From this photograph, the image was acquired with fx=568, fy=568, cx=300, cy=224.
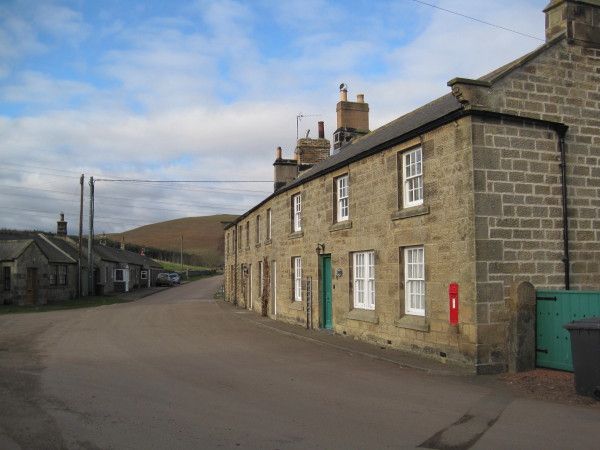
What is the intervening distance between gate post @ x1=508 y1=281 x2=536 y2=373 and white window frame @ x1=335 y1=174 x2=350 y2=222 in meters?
6.75

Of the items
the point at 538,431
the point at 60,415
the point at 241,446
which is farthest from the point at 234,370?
the point at 538,431

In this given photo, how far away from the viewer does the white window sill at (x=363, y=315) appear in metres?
14.6

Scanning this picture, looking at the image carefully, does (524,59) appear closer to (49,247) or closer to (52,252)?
(52,252)

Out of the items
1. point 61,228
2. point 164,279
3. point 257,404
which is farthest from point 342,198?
point 164,279

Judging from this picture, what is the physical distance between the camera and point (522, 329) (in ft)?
35.2

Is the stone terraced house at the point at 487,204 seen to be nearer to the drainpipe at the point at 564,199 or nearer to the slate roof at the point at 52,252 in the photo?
the drainpipe at the point at 564,199

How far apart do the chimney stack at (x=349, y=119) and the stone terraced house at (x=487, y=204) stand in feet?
31.8

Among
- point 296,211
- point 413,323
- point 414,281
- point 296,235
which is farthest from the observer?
point 296,211

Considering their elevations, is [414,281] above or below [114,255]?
below

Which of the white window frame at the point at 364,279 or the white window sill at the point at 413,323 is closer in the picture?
the white window sill at the point at 413,323

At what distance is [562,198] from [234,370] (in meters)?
7.73

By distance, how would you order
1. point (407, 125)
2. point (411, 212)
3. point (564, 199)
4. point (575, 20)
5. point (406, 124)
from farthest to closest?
point (406, 124)
point (407, 125)
point (411, 212)
point (575, 20)
point (564, 199)

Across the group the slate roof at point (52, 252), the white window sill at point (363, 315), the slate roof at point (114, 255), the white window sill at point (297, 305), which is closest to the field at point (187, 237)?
the slate roof at point (114, 255)

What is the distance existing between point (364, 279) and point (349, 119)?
37.3ft
